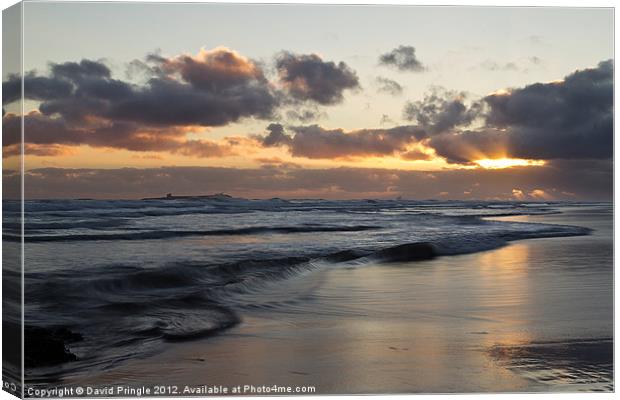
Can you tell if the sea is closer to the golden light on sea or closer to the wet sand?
the wet sand

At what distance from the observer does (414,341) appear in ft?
18.2

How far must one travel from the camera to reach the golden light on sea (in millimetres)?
6441

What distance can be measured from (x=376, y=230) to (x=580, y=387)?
2.59m

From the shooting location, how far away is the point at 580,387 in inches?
211

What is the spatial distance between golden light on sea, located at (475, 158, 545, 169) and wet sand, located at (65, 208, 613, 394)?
2.14ft

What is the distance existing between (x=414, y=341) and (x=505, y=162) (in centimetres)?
179

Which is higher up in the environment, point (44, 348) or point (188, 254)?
point (188, 254)

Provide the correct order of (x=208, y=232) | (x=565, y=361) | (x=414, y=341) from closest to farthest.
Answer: (x=565, y=361)
(x=414, y=341)
(x=208, y=232)

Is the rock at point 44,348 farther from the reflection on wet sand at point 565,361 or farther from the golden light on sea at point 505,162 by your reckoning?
the golden light on sea at point 505,162

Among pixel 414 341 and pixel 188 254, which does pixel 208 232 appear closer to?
pixel 188 254

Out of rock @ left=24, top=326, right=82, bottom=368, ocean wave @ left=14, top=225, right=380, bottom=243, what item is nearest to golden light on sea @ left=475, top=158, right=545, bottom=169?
ocean wave @ left=14, top=225, right=380, bottom=243

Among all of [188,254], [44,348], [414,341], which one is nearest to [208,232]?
[188,254]

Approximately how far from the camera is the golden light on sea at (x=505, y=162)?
6.44 meters

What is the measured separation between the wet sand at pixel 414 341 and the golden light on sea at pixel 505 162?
0.65 metres
